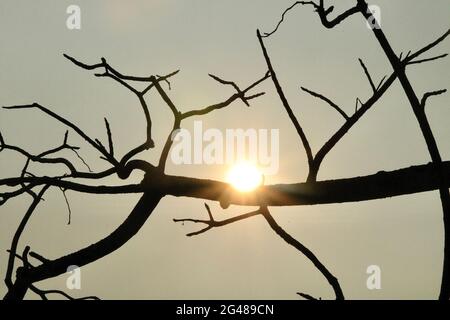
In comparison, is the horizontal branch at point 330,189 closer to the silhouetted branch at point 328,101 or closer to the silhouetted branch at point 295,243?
the silhouetted branch at point 295,243

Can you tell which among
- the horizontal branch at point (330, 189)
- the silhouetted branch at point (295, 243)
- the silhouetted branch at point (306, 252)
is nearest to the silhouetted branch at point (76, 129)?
the horizontal branch at point (330, 189)

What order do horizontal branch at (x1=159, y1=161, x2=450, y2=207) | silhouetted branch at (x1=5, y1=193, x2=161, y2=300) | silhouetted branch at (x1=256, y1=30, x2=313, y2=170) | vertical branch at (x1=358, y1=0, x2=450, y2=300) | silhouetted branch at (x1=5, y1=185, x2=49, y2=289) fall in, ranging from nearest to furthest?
vertical branch at (x1=358, y1=0, x2=450, y2=300)
horizontal branch at (x1=159, y1=161, x2=450, y2=207)
silhouetted branch at (x1=256, y1=30, x2=313, y2=170)
silhouetted branch at (x1=5, y1=193, x2=161, y2=300)
silhouetted branch at (x1=5, y1=185, x2=49, y2=289)

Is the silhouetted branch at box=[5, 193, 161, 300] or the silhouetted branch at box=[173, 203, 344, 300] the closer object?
the silhouetted branch at box=[173, 203, 344, 300]

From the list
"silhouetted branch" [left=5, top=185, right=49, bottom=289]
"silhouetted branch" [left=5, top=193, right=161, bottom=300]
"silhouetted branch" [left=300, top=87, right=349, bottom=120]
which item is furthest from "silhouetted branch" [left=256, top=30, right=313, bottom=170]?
"silhouetted branch" [left=5, top=185, right=49, bottom=289]

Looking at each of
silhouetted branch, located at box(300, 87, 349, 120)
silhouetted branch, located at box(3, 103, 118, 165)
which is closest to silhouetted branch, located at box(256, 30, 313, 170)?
silhouetted branch, located at box(300, 87, 349, 120)

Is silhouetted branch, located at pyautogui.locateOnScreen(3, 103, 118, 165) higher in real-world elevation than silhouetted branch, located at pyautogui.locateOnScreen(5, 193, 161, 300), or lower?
higher

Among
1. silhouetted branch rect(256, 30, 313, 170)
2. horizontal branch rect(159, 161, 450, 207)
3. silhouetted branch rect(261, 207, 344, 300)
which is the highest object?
silhouetted branch rect(256, 30, 313, 170)

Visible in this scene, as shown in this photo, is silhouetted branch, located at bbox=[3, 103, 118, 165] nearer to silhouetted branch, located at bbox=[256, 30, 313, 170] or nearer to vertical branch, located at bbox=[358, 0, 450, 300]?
silhouetted branch, located at bbox=[256, 30, 313, 170]

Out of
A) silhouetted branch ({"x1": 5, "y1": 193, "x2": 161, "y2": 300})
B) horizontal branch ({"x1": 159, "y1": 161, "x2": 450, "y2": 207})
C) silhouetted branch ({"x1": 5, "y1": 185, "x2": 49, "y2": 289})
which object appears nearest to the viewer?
horizontal branch ({"x1": 159, "y1": 161, "x2": 450, "y2": 207})

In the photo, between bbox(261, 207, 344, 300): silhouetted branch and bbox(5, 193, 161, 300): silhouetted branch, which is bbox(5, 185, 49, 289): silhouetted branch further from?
bbox(261, 207, 344, 300): silhouetted branch
